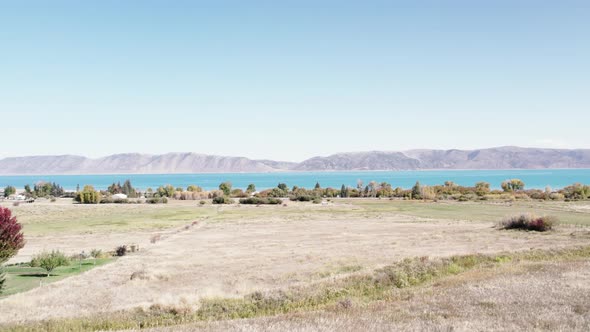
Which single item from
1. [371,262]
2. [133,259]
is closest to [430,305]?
[371,262]

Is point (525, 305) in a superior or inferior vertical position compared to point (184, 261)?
superior

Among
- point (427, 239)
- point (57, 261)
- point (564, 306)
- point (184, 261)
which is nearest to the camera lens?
point (564, 306)

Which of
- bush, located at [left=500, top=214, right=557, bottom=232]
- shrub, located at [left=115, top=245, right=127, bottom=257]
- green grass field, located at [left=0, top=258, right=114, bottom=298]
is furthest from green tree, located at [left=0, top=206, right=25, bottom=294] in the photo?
bush, located at [left=500, top=214, right=557, bottom=232]

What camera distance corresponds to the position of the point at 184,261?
38.5 m

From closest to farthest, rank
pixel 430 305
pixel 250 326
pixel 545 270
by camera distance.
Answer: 1. pixel 250 326
2. pixel 430 305
3. pixel 545 270

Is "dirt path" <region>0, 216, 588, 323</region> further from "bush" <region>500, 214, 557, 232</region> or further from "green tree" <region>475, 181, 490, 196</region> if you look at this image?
"green tree" <region>475, 181, 490, 196</region>

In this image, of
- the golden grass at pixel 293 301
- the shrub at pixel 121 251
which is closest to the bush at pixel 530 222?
the golden grass at pixel 293 301

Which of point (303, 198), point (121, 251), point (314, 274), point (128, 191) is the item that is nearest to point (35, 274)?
point (121, 251)

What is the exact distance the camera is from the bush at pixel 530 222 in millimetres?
57500

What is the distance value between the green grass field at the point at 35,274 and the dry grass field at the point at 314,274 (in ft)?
4.72

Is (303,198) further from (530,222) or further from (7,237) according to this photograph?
(7,237)

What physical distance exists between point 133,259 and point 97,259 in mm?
3287

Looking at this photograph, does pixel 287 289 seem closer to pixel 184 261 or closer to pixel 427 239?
pixel 184 261

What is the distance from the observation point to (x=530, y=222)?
59.4m
